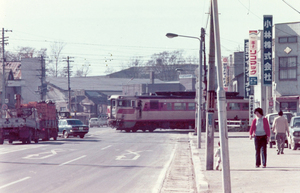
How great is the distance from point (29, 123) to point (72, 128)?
9.39 meters

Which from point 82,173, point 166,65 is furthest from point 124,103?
point 166,65

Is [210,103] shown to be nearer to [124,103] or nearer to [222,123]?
[222,123]

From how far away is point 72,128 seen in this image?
4259cm

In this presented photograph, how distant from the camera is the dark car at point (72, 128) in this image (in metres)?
42.6

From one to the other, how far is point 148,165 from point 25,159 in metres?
5.29

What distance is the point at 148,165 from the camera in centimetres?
1892

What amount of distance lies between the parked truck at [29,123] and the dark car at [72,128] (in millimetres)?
2351

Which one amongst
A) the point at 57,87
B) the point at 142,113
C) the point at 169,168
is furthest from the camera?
the point at 57,87

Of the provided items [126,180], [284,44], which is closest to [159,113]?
[284,44]

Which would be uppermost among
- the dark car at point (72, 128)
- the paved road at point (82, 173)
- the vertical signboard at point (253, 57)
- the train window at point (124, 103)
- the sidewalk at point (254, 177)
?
the vertical signboard at point (253, 57)

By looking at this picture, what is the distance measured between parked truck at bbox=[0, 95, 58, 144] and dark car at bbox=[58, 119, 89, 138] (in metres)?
2.35

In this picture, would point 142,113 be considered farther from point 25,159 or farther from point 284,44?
point 25,159

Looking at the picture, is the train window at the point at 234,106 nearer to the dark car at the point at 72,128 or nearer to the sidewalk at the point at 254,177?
the dark car at the point at 72,128

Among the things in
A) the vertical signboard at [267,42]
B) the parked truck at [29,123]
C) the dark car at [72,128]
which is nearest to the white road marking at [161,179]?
the parked truck at [29,123]
